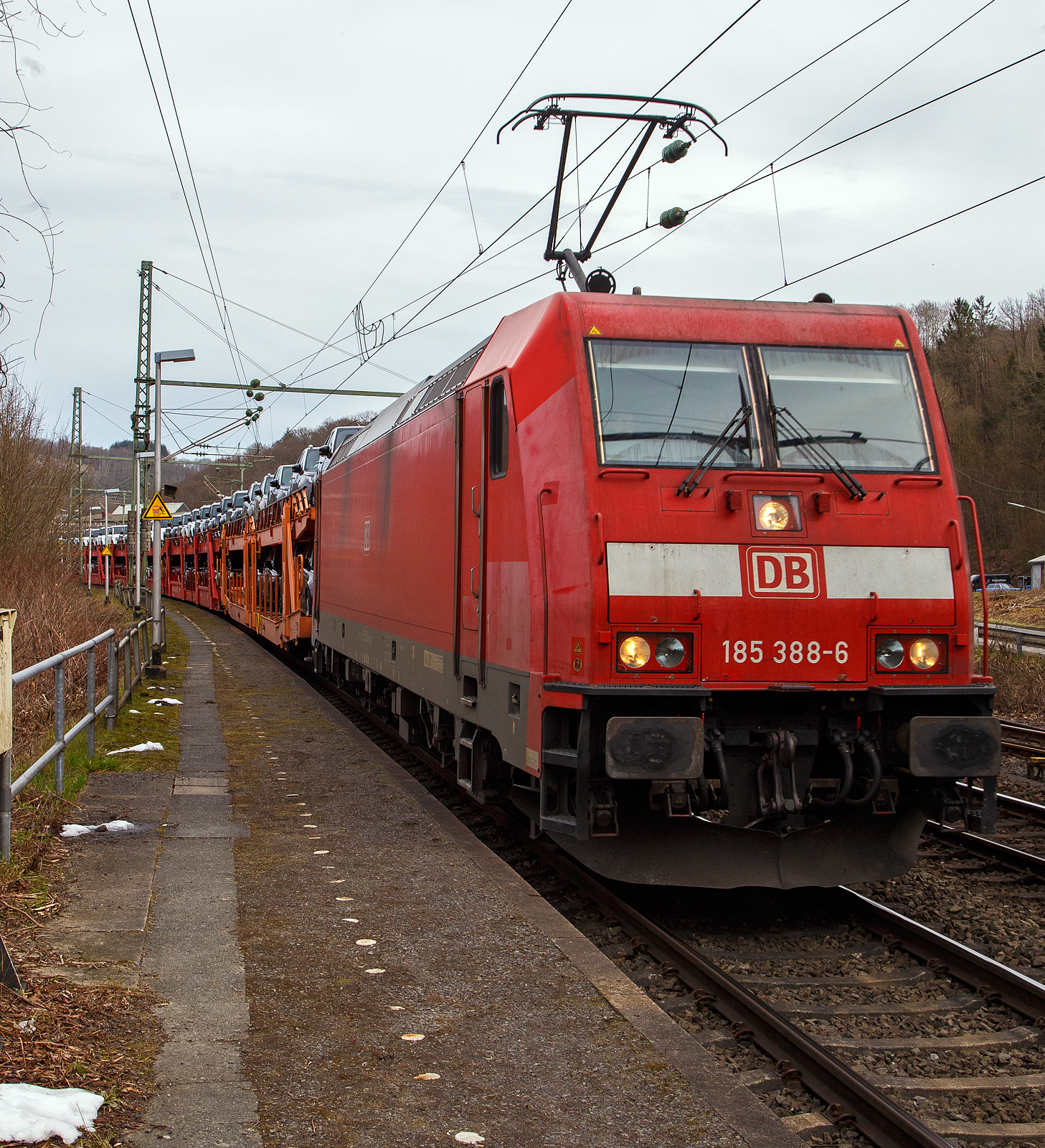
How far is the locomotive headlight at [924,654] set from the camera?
5879mm

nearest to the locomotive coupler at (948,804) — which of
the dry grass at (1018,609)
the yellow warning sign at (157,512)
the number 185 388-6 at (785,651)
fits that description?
the number 185 388-6 at (785,651)

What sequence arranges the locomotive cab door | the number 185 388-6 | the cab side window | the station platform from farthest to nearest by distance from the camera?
1. the locomotive cab door
2. the cab side window
3. the number 185 388-6
4. the station platform

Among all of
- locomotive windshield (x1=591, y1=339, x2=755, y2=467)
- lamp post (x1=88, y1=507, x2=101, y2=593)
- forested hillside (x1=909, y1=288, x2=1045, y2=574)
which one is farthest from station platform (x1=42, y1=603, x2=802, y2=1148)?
forested hillside (x1=909, y1=288, x2=1045, y2=574)

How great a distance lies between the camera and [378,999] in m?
4.55

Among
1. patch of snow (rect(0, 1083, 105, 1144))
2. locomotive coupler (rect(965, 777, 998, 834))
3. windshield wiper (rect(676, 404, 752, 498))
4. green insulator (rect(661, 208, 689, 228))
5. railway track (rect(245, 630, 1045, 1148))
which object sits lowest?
railway track (rect(245, 630, 1045, 1148))

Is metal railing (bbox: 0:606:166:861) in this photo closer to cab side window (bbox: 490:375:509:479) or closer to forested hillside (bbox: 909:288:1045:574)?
cab side window (bbox: 490:375:509:479)

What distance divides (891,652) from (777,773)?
0.86m

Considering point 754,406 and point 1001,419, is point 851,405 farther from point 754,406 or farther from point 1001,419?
point 1001,419

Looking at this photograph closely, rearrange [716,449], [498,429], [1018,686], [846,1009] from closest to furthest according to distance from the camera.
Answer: [846,1009], [716,449], [498,429], [1018,686]

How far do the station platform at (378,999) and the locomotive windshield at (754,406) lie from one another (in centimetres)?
251

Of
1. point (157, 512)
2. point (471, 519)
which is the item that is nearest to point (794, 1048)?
point (471, 519)

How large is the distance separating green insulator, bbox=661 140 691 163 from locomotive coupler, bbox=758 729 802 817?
260 inches

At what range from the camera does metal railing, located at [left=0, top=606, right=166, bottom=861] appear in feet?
16.5

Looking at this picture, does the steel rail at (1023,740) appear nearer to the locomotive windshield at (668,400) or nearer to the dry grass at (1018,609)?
the locomotive windshield at (668,400)
